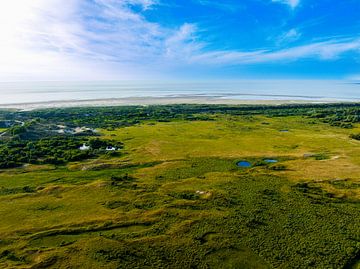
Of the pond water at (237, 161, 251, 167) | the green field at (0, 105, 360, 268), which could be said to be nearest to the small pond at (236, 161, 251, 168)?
the pond water at (237, 161, 251, 167)

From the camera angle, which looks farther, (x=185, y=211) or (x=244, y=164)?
(x=244, y=164)

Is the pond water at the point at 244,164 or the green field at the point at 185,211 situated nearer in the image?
the green field at the point at 185,211

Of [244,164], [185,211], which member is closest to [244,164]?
[244,164]

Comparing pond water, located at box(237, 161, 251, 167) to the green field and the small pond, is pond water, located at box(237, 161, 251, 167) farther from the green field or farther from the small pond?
the green field

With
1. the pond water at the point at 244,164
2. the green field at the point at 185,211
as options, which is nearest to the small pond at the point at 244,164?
the pond water at the point at 244,164

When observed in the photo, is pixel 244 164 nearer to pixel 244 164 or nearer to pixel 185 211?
pixel 244 164

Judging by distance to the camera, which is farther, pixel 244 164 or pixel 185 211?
pixel 244 164

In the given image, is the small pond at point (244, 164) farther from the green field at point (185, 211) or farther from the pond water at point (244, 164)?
the green field at point (185, 211)

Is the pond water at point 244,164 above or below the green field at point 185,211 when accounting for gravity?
above

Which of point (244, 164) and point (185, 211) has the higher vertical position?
point (244, 164)

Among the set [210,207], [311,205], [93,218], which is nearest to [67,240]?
[93,218]
